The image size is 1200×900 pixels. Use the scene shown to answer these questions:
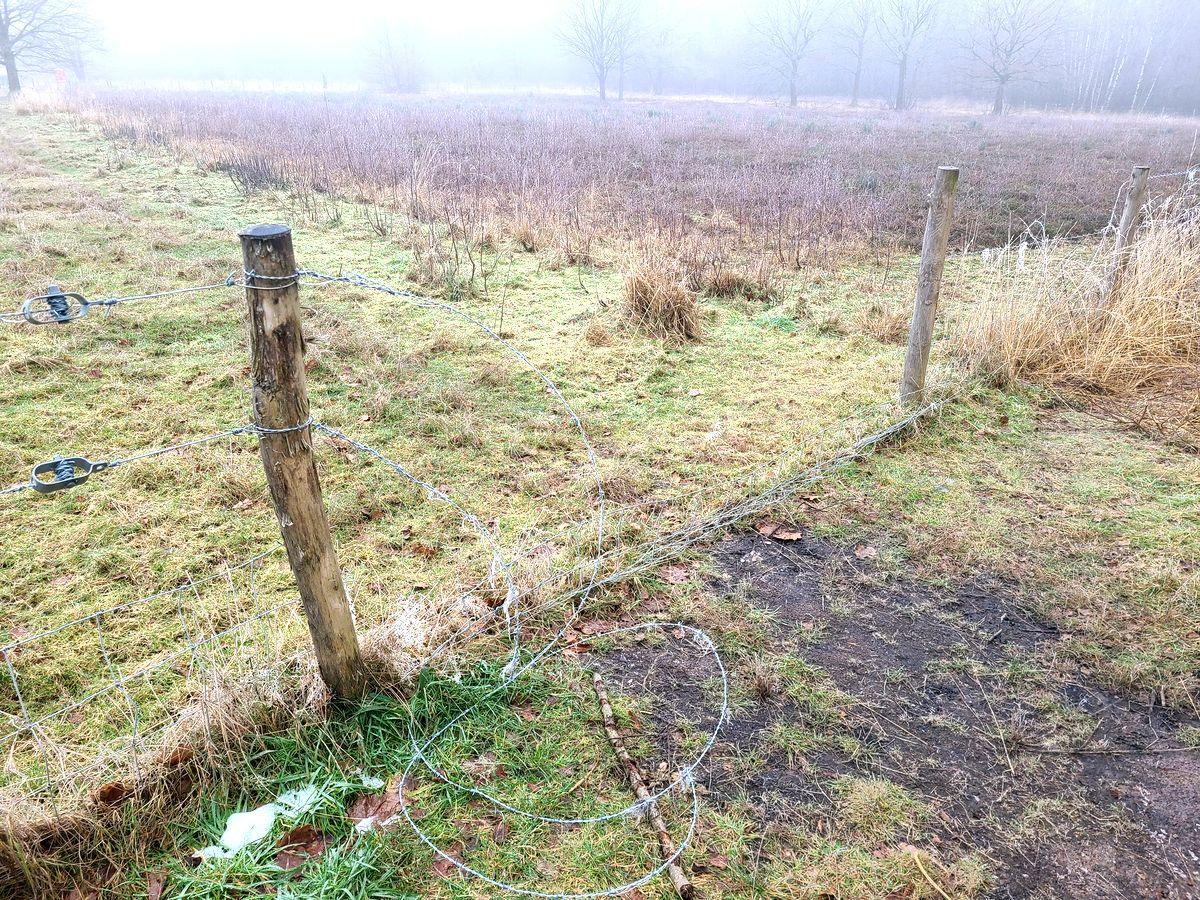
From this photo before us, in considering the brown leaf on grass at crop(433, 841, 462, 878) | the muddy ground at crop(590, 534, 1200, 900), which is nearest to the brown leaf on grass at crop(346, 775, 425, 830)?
the brown leaf on grass at crop(433, 841, 462, 878)

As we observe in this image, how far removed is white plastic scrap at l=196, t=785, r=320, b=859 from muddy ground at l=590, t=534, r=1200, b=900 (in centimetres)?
108

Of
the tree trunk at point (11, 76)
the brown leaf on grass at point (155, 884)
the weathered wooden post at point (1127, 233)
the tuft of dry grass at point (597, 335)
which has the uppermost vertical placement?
the tree trunk at point (11, 76)

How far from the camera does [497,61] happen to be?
6462 centimetres

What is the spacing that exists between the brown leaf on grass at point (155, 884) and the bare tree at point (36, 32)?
37.6 metres

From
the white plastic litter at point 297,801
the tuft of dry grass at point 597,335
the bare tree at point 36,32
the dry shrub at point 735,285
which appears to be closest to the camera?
the white plastic litter at point 297,801

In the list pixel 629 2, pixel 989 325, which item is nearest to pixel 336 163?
pixel 989 325

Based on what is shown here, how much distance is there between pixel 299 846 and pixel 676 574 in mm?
1785

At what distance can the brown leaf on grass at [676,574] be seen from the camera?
3137 mm

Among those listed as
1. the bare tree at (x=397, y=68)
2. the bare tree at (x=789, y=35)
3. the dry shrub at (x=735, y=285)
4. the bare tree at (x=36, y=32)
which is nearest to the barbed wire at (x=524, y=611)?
the dry shrub at (x=735, y=285)

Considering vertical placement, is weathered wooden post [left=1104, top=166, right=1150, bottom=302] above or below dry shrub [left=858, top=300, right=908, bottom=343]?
above

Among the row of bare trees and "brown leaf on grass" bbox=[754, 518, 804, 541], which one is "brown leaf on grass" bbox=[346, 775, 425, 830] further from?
the row of bare trees

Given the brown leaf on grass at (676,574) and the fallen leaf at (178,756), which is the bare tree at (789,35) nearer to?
the brown leaf on grass at (676,574)

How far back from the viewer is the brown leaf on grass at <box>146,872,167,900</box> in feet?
5.89

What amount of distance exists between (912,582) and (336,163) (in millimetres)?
12606
